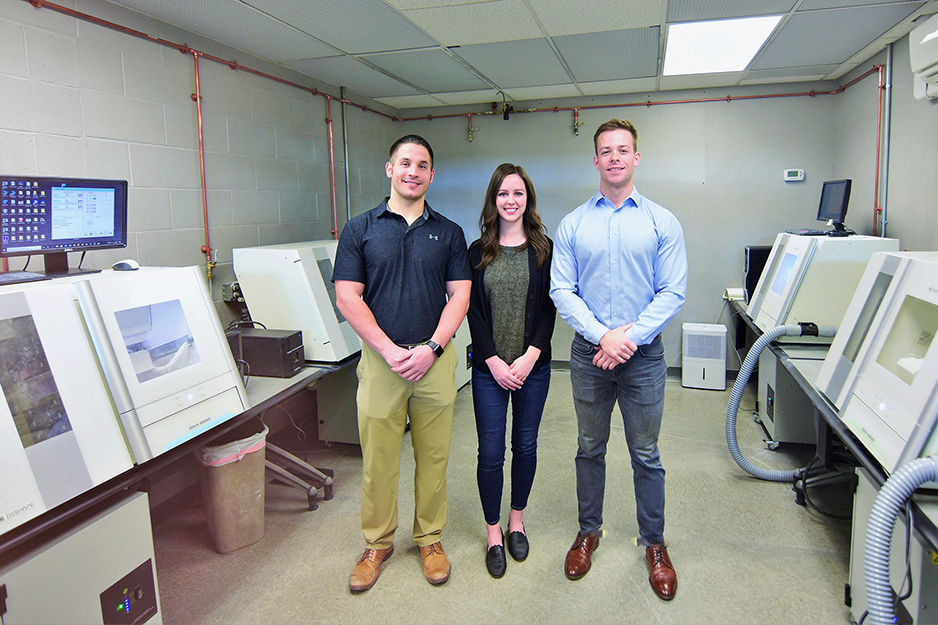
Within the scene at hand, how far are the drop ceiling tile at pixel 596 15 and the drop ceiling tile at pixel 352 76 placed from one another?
130 cm

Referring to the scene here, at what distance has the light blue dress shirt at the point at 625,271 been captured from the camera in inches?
79.1

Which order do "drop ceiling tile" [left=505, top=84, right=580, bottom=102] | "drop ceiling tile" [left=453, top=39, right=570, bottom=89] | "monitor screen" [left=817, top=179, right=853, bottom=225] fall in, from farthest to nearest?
1. "drop ceiling tile" [left=505, top=84, right=580, bottom=102]
2. "monitor screen" [left=817, top=179, right=853, bottom=225]
3. "drop ceiling tile" [left=453, top=39, right=570, bottom=89]

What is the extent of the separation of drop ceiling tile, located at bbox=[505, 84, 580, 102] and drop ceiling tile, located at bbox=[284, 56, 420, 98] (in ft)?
2.63

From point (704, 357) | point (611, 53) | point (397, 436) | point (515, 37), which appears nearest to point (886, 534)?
point (397, 436)

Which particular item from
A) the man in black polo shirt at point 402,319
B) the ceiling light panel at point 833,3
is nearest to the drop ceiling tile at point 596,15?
the ceiling light panel at point 833,3

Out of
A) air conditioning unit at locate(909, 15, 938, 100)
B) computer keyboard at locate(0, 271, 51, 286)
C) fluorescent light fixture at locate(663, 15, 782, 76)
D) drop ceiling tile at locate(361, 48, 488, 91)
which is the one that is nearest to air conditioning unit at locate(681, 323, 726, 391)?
fluorescent light fixture at locate(663, 15, 782, 76)

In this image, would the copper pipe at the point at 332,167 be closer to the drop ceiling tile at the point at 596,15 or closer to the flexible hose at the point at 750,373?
the drop ceiling tile at the point at 596,15

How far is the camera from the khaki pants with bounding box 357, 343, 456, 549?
6.91 ft

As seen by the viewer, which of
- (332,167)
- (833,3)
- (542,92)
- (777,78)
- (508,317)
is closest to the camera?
(508,317)

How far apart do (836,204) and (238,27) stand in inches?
140

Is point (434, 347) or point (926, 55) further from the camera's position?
point (926, 55)

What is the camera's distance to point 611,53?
3.59 meters

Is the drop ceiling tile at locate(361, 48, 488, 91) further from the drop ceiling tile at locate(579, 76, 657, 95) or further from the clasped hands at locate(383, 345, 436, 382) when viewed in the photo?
the clasped hands at locate(383, 345, 436, 382)

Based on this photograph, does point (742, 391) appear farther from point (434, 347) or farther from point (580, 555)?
point (434, 347)
